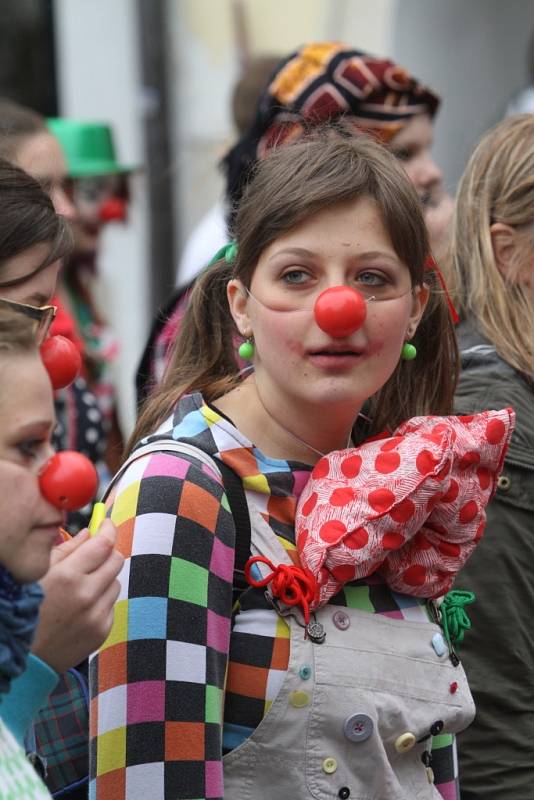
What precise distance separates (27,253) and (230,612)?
24.3 inches

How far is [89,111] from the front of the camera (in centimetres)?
669

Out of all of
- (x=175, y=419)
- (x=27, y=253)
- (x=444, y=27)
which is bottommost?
(x=444, y=27)

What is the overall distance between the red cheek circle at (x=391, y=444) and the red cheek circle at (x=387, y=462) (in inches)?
0.6

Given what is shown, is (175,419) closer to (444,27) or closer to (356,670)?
(356,670)

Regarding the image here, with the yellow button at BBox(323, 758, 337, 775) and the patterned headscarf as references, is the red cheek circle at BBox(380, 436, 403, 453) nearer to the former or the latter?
the yellow button at BBox(323, 758, 337, 775)

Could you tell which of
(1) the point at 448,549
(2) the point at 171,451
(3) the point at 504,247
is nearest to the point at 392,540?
(1) the point at 448,549

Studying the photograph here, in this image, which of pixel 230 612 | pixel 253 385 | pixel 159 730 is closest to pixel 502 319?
pixel 253 385

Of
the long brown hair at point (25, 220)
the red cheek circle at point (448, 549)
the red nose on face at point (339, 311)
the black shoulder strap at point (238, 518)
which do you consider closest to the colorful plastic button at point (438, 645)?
the red cheek circle at point (448, 549)

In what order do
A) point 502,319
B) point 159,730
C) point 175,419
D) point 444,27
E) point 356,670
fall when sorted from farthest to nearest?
1. point 444,27
2. point 502,319
3. point 175,419
4. point 356,670
5. point 159,730

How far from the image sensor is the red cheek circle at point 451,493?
195cm

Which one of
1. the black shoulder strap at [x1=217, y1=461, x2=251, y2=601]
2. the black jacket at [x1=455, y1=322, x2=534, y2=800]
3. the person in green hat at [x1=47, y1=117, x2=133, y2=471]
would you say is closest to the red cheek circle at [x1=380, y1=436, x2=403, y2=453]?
the black shoulder strap at [x1=217, y1=461, x2=251, y2=601]

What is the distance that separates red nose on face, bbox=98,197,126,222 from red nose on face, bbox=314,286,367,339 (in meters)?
3.55

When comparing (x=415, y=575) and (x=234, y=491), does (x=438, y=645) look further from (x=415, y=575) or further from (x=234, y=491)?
(x=234, y=491)

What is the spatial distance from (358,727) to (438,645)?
0.83 ft
